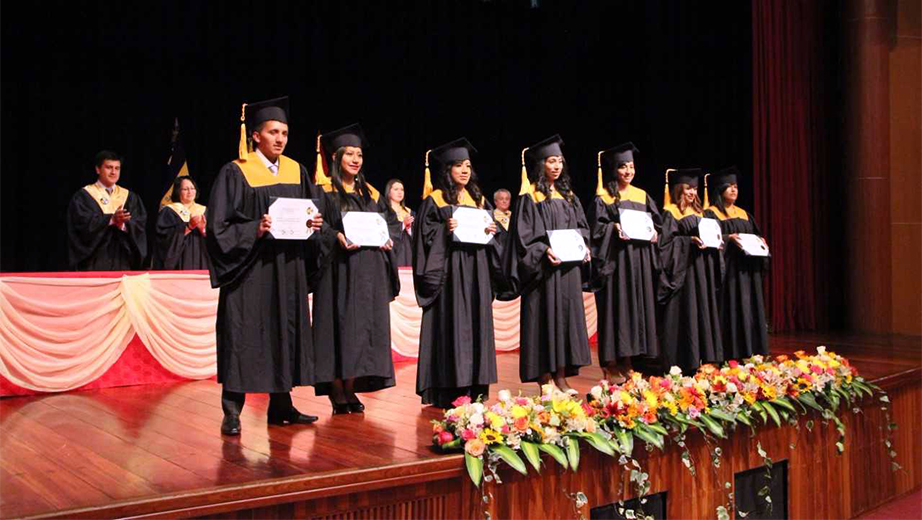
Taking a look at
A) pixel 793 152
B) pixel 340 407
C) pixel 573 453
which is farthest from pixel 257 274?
pixel 793 152

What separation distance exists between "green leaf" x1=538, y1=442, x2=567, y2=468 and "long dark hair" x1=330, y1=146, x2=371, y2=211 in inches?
74.2

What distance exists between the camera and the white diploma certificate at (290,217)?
13.5 ft

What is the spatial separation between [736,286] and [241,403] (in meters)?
4.80

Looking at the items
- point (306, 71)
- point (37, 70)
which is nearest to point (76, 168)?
point (37, 70)

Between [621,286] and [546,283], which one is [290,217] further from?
[621,286]

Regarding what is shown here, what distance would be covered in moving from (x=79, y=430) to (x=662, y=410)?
3209mm

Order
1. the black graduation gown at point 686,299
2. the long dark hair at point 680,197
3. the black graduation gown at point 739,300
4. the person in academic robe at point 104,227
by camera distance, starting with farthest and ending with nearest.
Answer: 1. the black graduation gown at point 739,300
2. the person in academic robe at point 104,227
3. the long dark hair at point 680,197
4. the black graduation gown at point 686,299

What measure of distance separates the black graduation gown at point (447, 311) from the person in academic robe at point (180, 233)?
3.67 meters

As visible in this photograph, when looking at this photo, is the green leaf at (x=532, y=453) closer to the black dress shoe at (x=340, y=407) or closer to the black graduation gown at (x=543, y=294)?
the black dress shoe at (x=340, y=407)

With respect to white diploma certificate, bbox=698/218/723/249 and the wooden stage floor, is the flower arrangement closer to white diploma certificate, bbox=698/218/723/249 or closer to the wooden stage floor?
the wooden stage floor

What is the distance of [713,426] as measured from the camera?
4.59 meters

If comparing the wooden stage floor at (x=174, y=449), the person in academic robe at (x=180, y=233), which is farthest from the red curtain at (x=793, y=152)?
the person in academic robe at (x=180, y=233)

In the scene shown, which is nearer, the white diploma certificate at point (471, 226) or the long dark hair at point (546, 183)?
the white diploma certificate at point (471, 226)

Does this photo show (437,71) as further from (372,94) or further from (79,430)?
(79,430)
